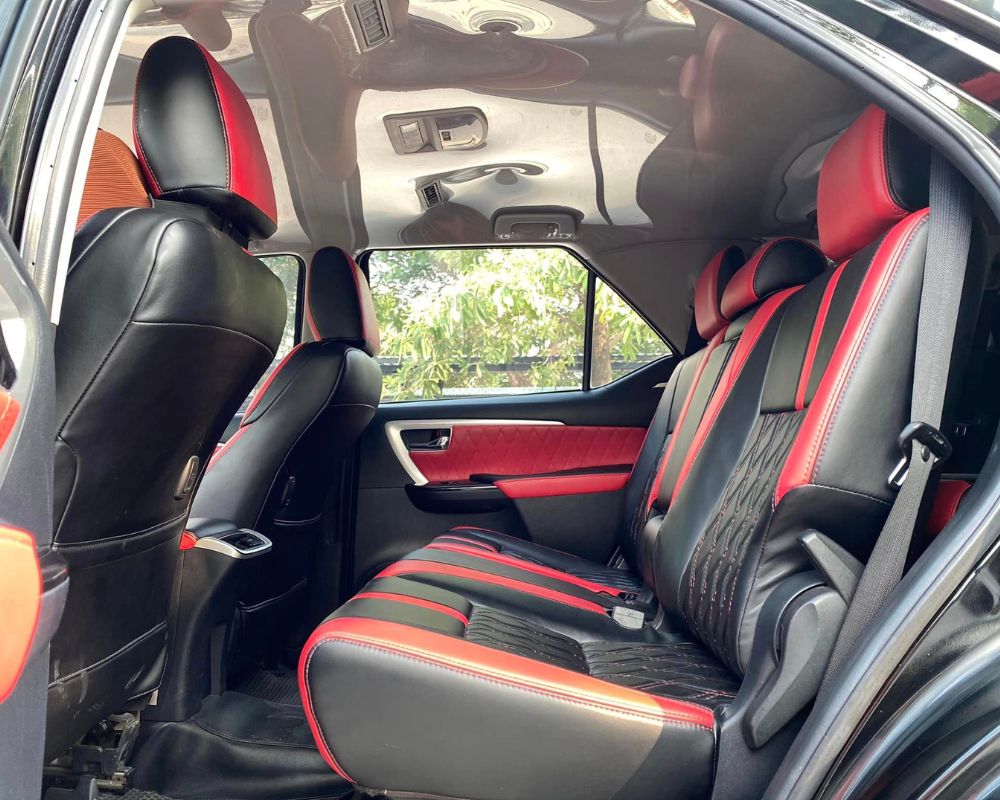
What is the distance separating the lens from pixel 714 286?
238cm

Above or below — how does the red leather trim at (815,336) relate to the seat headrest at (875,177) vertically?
below

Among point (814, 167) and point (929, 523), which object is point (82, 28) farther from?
point (814, 167)

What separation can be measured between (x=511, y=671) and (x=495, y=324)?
171cm

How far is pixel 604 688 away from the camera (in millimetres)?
1045

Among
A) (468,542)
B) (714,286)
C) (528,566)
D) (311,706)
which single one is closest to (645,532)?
(528,566)

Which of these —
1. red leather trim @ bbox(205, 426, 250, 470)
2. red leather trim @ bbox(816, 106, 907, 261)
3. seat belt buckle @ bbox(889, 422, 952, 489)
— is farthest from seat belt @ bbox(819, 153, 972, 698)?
red leather trim @ bbox(205, 426, 250, 470)

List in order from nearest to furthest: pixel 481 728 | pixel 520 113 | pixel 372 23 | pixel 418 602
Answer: pixel 481 728 < pixel 418 602 < pixel 372 23 < pixel 520 113

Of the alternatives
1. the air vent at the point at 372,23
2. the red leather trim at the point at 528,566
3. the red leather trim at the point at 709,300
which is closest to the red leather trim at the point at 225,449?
the red leather trim at the point at 528,566

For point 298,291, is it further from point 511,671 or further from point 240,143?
point 511,671

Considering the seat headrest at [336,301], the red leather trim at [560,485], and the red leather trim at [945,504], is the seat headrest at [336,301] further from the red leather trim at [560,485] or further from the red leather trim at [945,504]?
the red leather trim at [945,504]

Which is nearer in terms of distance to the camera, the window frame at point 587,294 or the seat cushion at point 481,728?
the seat cushion at point 481,728

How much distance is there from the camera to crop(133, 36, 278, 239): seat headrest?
3.84 ft

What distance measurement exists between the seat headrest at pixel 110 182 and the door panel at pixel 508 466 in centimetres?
153

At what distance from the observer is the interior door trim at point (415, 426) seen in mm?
2681
